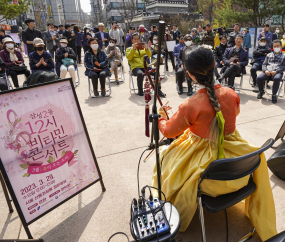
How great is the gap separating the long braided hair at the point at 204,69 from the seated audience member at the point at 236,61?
13.7ft

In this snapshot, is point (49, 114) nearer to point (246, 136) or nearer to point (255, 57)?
point (246, 136)

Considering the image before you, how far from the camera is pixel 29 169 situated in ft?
5.65

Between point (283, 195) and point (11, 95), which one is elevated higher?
point (11, 95)

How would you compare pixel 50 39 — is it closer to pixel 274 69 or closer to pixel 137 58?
pixel 137 58

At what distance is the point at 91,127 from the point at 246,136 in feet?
8.58

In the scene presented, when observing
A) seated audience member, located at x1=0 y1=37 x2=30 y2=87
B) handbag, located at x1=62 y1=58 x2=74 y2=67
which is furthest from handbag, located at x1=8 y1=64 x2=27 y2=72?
handbag, located at x1=62 y1=58 x2=74 y2=67

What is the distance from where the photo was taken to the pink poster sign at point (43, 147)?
163 cm

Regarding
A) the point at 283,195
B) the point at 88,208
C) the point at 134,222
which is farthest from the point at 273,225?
the point at 88,208

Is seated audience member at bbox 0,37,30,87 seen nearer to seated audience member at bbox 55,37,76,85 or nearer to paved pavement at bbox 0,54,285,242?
seated audience member at bbox 55,37,76,85

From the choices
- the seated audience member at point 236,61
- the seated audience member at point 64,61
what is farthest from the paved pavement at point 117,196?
the seated audience member at point 64,61

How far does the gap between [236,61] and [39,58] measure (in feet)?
15.8

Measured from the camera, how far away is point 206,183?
5.01ft

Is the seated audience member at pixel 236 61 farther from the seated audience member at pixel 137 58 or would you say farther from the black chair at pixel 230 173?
the black chair at pixel 230 173

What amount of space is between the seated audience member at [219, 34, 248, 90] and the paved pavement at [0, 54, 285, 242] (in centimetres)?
116
